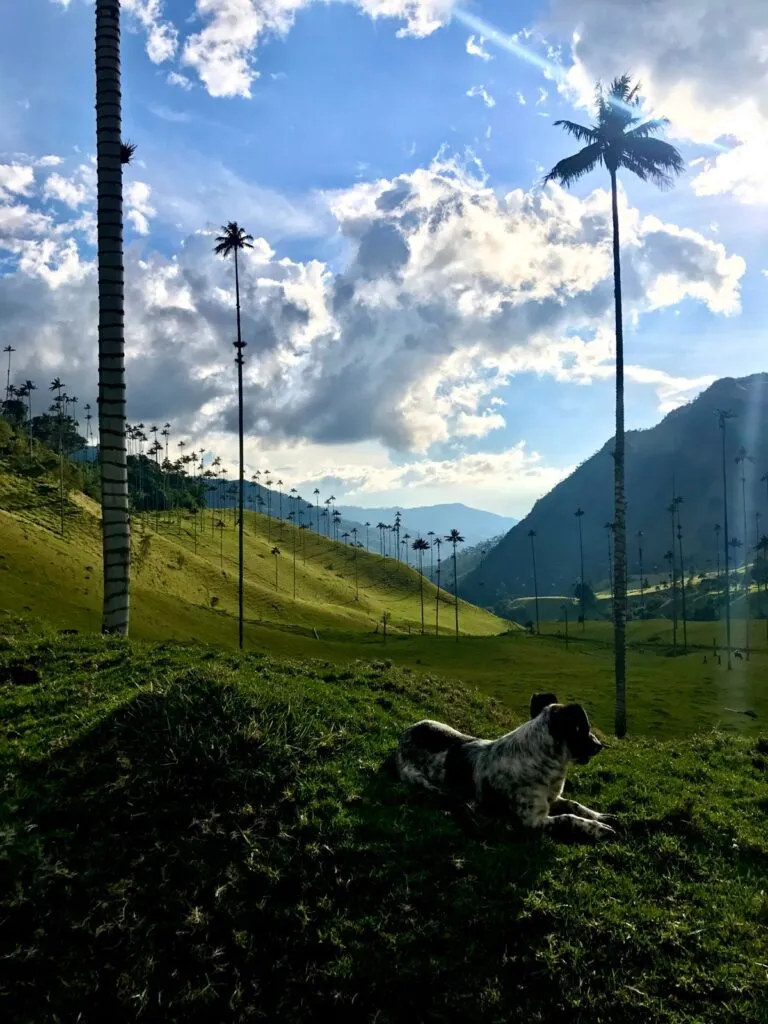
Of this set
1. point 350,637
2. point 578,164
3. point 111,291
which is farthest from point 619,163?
point 350,637

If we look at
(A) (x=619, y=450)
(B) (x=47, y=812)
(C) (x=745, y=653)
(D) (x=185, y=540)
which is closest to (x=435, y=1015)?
(B) (x=47, y=812)

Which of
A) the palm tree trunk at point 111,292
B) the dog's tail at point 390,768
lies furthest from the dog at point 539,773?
the palm tree trunk at point 111,292

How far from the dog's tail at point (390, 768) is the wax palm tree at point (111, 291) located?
11.0 metres

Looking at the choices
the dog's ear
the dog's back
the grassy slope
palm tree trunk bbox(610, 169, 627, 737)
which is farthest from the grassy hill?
the dog's ear

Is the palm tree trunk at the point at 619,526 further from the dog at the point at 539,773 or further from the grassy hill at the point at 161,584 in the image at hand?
the grassy hill at the point at 161,584

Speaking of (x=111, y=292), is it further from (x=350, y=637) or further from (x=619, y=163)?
(x=350, y=637)

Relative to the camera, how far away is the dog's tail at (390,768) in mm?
11852

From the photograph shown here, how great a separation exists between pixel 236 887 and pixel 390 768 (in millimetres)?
4101

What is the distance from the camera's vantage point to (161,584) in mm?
122438

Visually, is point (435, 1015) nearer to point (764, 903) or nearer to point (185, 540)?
point (764, 903)

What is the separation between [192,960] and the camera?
294 inches

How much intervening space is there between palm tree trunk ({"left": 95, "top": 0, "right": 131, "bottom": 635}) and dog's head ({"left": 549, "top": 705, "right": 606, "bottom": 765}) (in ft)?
45.3

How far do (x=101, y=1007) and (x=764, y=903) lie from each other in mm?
8200

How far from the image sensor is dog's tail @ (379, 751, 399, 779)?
11.9 meters
